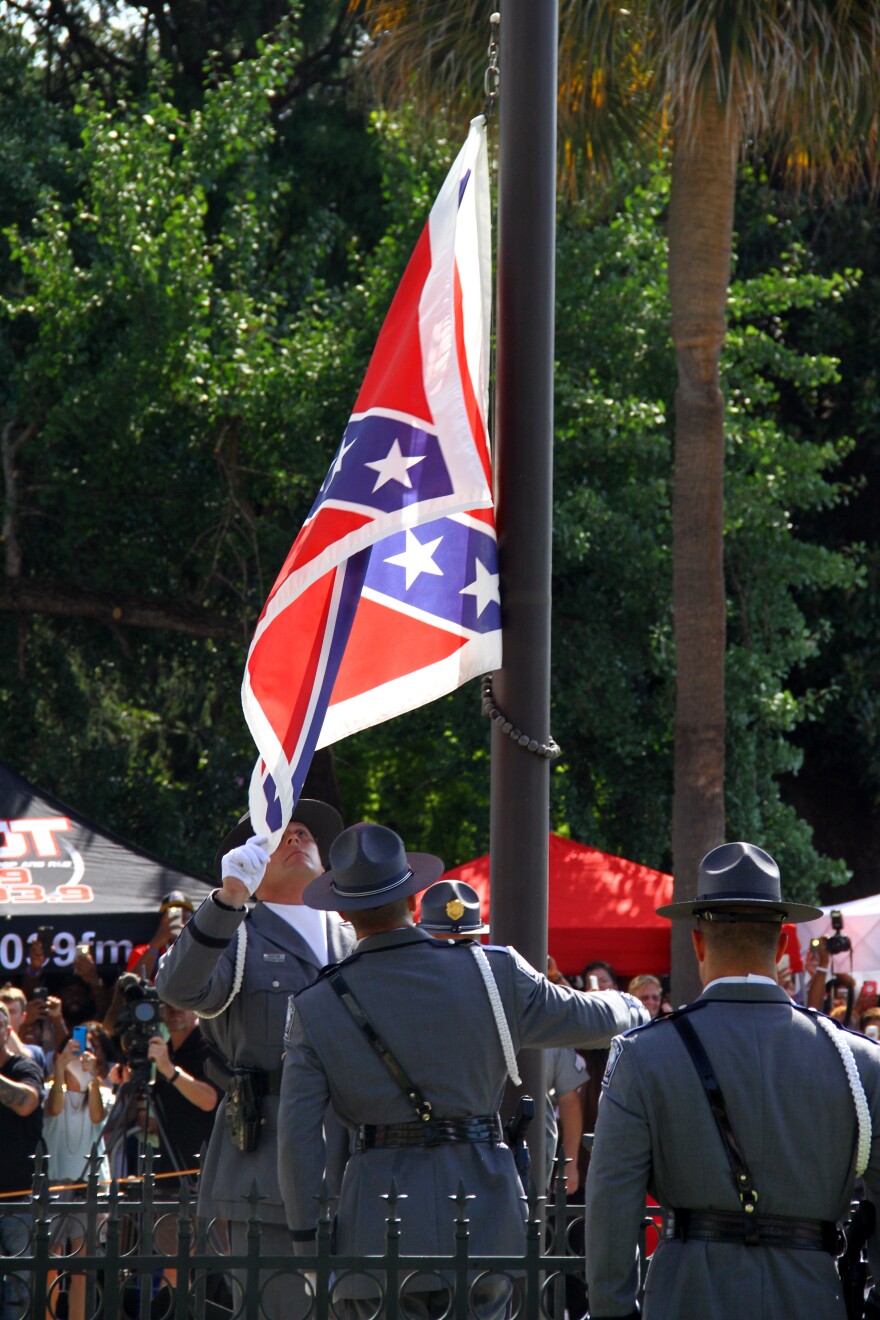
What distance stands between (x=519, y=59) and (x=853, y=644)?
14.3 m

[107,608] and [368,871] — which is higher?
[107,608]

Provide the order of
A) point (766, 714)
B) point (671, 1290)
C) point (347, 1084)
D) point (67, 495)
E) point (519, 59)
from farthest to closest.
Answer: point (67, 495) → point (766, 714) → point (519, 59) → point (347, 1084) → point (671, 1290)

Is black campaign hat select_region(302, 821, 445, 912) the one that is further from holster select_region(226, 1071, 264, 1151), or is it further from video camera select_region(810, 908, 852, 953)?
video camera select_region(810, 908, 852, 953)

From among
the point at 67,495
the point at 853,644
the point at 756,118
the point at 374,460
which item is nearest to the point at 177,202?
the point at 67,495

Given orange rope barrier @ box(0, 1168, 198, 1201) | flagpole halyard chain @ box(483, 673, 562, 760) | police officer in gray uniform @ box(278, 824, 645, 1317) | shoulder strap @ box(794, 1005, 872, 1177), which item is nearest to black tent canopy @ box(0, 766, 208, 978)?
orange rope barrier @ box(0, 1168, 198, 1201)

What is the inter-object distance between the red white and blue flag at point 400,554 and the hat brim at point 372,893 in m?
0.46

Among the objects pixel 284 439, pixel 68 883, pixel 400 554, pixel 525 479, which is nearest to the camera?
pixel 525 479

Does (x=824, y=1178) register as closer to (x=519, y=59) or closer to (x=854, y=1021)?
(x=519, y=59)

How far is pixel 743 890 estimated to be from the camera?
11.3ft

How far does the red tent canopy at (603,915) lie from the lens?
12922 mm

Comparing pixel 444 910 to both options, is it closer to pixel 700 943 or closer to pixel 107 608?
pixel 700 943

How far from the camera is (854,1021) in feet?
38.1

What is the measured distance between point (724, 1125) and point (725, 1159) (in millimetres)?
62

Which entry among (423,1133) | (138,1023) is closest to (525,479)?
(423,1133)
